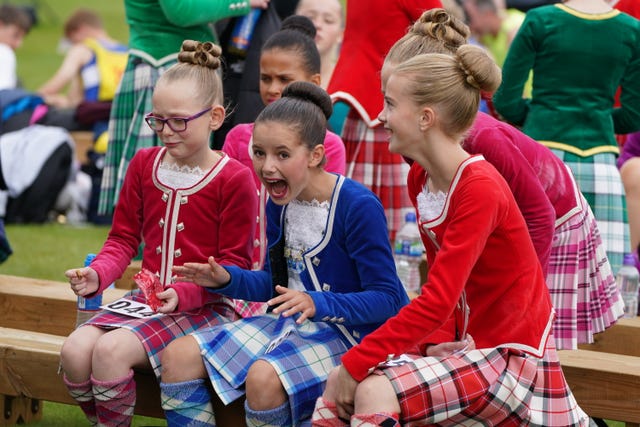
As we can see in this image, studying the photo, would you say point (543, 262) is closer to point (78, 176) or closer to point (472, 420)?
point (472, 420)

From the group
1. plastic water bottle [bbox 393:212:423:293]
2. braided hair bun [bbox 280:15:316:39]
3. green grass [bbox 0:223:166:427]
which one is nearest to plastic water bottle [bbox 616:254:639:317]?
plastic water bottle [bbox 393:212:423:293]

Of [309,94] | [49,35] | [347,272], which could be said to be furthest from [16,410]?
[49,35]

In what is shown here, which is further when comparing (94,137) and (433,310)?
(94,137)

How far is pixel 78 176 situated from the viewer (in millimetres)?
8508

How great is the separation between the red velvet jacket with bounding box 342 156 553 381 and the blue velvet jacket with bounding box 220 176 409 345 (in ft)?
0.67

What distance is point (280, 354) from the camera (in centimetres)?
313

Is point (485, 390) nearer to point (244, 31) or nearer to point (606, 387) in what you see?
point (606, 387)

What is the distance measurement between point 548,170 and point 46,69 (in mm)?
15605

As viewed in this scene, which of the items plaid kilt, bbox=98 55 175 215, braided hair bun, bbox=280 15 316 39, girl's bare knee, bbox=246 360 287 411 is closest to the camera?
girl's bare knee, bbox=246 360 287 411

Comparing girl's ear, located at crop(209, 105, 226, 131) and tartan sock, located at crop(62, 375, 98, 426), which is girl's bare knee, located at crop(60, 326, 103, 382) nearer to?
tartan sock, located at crop(62, 375, 98, 426)

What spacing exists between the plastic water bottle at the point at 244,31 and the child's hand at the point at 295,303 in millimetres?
2450

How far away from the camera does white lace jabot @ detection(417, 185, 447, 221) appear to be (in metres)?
2.95

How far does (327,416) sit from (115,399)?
2.49 feet

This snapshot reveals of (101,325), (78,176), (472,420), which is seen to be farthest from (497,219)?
(78,176)
